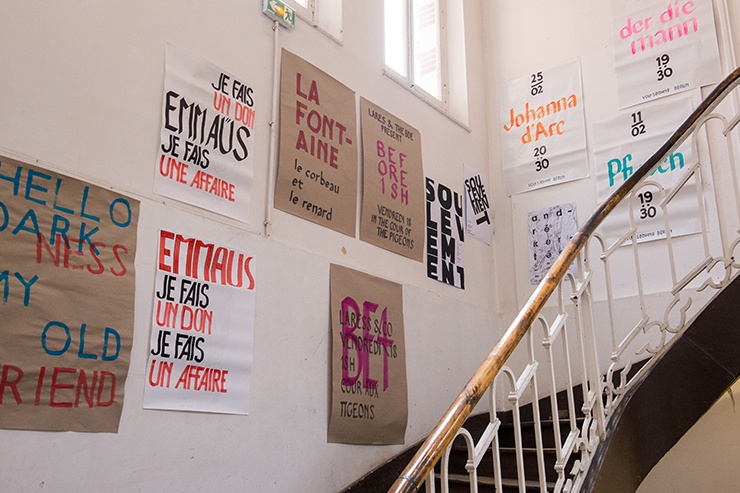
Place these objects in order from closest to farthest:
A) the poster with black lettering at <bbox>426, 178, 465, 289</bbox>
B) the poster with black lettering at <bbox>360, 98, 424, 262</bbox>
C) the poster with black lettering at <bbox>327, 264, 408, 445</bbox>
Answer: the poster with black lettering at <bbox>327, 264, 408, 445</bbox>, the poster with black lettering at <bbox>360, 98, 424, 262</bbox>, the poster with black lettering at <bbox>426, 178, 465, 289</bbox>

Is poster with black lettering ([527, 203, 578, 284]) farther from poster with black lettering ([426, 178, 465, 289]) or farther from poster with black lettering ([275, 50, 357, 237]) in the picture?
poster with black lettering ([275, 50, 357, 237])

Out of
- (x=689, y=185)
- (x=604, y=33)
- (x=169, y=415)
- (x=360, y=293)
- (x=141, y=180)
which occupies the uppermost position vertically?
(x=604, y=33)

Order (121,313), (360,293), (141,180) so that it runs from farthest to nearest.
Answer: (360,293) < (141,180) < (121,313)

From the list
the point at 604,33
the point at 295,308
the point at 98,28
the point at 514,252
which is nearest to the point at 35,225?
the point at 98,28

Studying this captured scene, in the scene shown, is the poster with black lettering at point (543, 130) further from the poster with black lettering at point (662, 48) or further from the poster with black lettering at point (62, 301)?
the poster with black lettering at point (62, 301)

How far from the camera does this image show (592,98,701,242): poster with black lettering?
387 cm

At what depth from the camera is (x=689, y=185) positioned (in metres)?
3.85

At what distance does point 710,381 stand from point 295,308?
1.68 metres

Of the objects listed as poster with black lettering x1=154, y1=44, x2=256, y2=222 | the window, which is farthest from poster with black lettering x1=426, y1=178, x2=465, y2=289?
poster with black lettering x1=154, y1=44, x2=256, y2=222

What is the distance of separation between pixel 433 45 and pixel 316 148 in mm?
1806

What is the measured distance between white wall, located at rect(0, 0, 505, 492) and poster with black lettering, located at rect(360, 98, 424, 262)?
0.31 feet

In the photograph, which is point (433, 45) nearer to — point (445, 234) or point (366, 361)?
point (445, 234)

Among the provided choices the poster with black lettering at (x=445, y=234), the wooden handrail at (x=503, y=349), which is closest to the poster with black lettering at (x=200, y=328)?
the wooden handrail at (x=503, y=349)

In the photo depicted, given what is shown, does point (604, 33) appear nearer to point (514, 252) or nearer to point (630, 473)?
point (514, 252)
